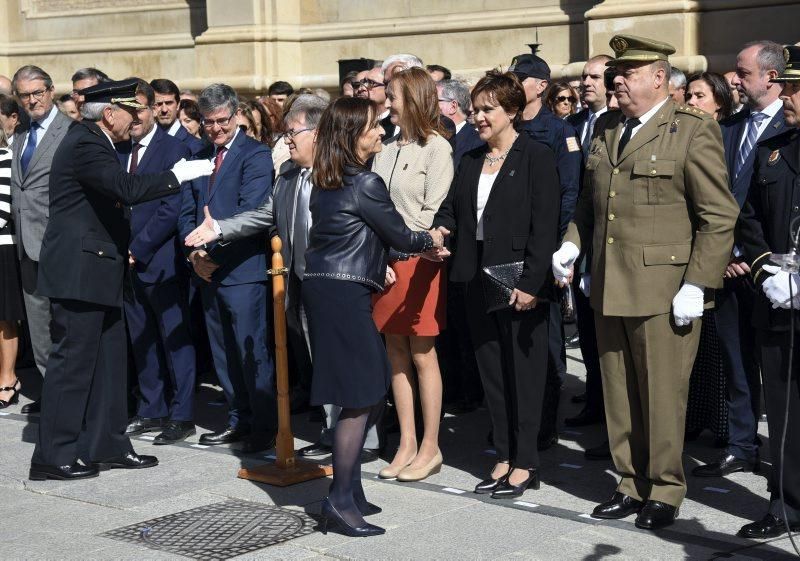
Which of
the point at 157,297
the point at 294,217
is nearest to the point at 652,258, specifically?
the point at 294,217

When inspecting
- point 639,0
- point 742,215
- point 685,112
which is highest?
point 639,0

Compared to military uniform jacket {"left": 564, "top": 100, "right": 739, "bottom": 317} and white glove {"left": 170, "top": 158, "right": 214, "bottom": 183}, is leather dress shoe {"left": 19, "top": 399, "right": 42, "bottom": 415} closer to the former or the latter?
white glove {"left": 170, "top": 158, "right": 214, "bottom": 183}

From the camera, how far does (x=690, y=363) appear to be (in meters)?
6.10

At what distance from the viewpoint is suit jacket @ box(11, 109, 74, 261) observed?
8.86m

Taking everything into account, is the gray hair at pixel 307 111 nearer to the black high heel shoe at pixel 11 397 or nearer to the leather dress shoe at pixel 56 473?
the leather dress shoe at pixel 56 473

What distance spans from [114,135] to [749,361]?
3700 millimetres

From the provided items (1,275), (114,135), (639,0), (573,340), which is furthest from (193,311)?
(639,0)

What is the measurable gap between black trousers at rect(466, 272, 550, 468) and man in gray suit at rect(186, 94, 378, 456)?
0.93 m

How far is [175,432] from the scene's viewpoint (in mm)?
8172

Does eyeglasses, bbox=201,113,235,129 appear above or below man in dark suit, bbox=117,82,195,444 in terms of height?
above

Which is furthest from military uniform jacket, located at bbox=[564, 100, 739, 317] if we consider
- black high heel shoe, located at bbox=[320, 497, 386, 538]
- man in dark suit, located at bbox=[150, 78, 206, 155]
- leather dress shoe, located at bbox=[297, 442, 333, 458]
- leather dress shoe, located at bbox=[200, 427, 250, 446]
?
man in dark suit, located at bbox=[150, 78, 206, 155]

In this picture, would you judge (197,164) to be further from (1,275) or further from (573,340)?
(573,340)

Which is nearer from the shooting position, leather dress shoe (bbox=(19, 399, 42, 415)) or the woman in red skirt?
the woman in red skirt

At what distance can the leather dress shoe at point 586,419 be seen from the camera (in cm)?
807
